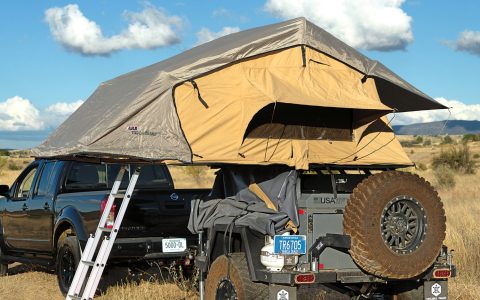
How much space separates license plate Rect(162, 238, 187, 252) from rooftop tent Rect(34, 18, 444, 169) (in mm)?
2107

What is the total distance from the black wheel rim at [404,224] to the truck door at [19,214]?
263 inches

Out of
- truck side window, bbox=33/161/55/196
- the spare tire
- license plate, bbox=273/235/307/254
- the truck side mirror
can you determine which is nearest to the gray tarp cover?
license plate, bbox=273/235/307/254

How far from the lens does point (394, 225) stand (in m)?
6.76

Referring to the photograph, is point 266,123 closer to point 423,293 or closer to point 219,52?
point 219,52

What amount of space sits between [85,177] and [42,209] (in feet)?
2.91

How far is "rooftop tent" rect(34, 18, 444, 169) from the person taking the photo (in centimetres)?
734

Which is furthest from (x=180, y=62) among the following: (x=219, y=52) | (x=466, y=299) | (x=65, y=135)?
(x=466, y=299)

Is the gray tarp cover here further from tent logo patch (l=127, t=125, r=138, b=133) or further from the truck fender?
the truck fender

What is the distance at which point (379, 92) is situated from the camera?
848 cm

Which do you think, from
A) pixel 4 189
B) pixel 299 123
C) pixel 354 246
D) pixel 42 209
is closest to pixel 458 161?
pixel 4 189

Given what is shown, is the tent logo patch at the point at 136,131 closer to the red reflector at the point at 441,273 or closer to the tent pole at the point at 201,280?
the tent pole at the point at 201,280

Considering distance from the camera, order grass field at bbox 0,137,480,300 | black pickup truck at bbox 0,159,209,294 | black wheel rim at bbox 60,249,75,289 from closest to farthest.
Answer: grass field at bbox 0,137,480,300, black pickup truck at bbox 0,159,209,294, black wheel rim at bbox 60,249,75,289

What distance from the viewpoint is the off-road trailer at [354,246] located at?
21.7 ft

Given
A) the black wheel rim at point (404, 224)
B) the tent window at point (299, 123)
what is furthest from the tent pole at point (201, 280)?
the black wheel rim at point (404, 224)
